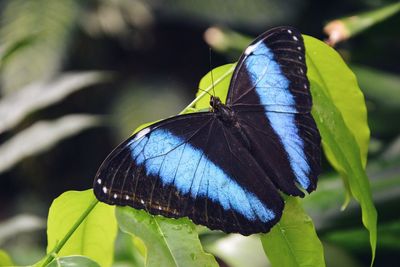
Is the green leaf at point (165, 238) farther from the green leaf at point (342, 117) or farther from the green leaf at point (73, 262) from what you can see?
the green leaf at point (342, 117)

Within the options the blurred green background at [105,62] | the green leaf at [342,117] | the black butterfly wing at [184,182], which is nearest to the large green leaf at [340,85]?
the green leaf at [342,117]

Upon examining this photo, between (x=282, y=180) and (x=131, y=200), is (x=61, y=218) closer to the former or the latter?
(x=131, y=200)

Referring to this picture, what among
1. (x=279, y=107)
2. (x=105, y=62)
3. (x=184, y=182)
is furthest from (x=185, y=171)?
(x=105, y=62)

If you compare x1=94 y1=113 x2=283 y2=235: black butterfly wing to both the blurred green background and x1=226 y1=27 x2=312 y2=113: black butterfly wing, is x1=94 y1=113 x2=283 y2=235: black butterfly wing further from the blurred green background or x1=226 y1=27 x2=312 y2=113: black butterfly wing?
the blurred green background

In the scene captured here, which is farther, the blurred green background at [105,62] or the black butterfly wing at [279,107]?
the blurred green background at [105,62]

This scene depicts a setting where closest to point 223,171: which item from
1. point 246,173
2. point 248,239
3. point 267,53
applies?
point 246,173

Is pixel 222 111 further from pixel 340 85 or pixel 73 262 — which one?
pixel 73 262

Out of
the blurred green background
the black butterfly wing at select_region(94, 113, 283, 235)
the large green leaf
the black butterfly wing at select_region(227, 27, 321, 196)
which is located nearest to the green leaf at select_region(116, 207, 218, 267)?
the black butterfly wing at select_region(94, 113, 283, 235)
